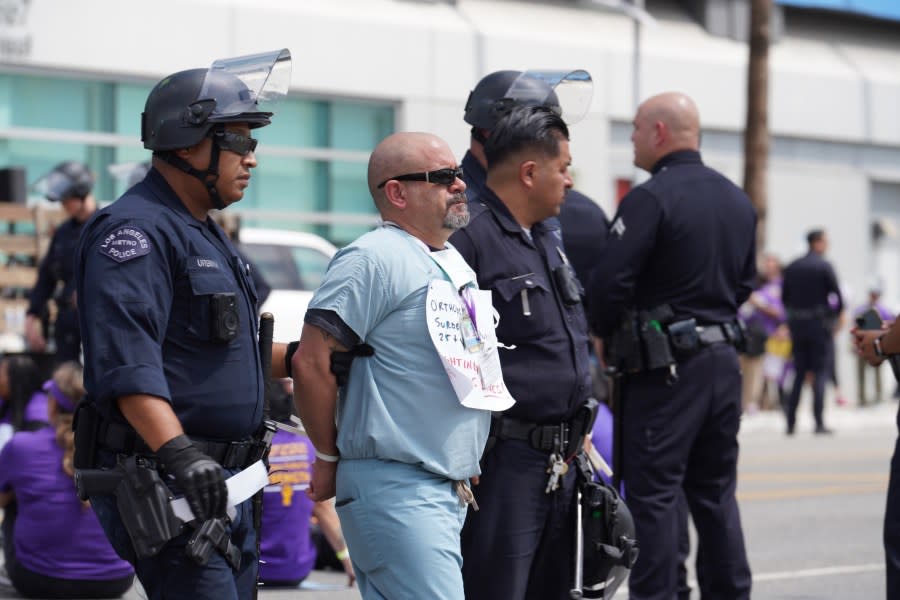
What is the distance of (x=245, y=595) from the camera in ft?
14.6

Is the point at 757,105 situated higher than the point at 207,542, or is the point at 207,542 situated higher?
the point at 757,105

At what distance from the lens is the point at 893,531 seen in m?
6.12

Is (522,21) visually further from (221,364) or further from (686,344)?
(221,364)

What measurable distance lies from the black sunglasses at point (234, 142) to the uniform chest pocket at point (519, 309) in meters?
1.17

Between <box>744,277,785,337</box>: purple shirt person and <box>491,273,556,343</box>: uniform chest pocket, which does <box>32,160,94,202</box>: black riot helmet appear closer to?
<box>491,273,556,343</box>: uniform chest pocket

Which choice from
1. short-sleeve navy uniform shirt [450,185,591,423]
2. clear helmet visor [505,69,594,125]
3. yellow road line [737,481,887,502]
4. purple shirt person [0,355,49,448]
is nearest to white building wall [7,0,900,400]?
purple shirt person [0,355,49,448]

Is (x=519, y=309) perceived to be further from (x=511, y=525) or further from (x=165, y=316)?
(x=165, y=316)

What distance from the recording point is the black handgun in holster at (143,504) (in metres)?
4.15

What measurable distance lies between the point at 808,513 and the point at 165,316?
8.23 m

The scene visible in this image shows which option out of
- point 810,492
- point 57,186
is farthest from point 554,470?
point 810,492

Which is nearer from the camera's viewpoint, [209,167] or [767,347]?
[209,167]

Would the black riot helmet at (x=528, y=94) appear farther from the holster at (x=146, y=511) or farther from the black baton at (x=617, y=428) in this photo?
the holster at (x=146, y=511)

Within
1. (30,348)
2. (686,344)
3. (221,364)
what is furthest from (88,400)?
(30,348)

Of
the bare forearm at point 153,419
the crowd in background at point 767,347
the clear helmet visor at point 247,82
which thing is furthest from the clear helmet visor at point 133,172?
the crowd in background at point 767,347
